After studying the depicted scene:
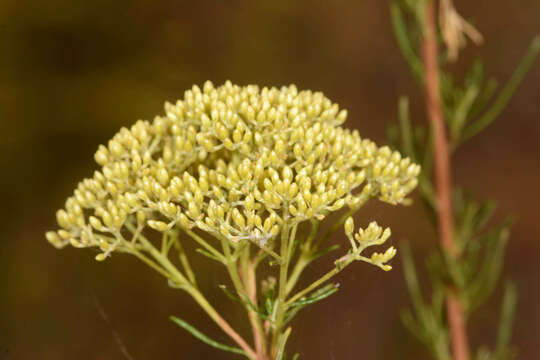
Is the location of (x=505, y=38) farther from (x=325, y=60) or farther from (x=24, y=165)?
(x=24, y=165)

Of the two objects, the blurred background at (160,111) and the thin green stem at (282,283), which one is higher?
the blurred background at (160,111)

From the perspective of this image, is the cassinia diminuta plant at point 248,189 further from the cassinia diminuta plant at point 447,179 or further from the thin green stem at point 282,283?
the cassinia diminuta plant at point 447,179

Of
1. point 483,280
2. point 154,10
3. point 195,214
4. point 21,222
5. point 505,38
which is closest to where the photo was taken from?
point 195,214

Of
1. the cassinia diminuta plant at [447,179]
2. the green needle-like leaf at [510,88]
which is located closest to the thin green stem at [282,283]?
the cassinia diminuta plant at [447,179]

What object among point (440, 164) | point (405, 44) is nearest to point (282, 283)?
point (440, 164)

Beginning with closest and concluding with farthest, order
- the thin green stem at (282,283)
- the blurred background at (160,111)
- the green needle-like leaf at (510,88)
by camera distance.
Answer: the thin green stem at (282,283)
the green needle-like leaf at (510,88)
the blurred background at (160,111)

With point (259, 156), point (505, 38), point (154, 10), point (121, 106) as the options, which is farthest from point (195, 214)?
point (505, 38)

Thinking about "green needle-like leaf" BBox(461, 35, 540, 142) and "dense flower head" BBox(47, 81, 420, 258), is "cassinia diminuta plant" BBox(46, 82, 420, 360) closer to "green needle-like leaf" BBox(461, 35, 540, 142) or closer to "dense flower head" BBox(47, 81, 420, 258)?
"dense flower head" BBox(47, 81, 420, 258)
